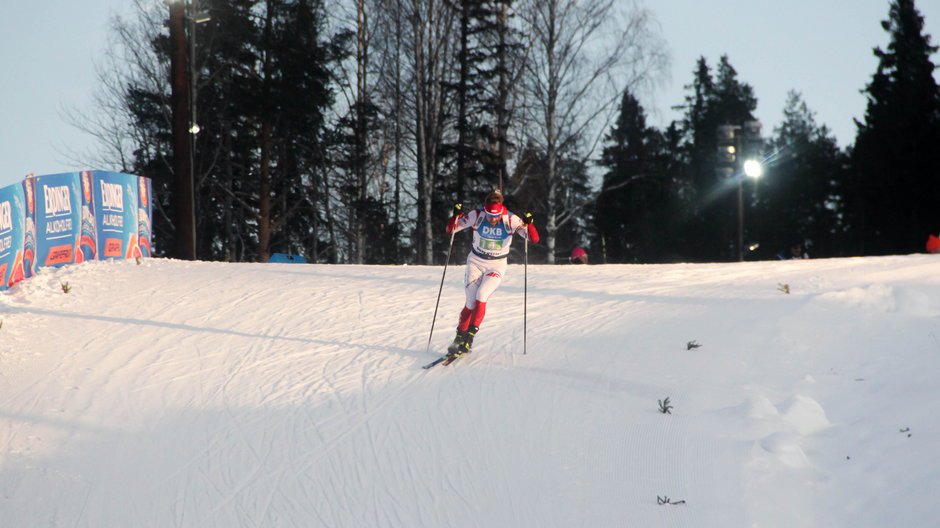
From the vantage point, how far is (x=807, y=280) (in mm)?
11820

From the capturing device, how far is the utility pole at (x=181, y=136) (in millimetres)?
17266

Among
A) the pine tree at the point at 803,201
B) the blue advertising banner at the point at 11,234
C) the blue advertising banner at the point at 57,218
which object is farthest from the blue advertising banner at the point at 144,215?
the pine tree at the point at 803,201

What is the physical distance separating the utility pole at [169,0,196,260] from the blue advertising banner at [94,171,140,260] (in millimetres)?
3126

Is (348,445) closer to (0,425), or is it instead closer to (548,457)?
(548,457)

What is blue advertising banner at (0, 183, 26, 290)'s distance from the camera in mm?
10688

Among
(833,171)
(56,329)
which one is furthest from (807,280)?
(833,171)

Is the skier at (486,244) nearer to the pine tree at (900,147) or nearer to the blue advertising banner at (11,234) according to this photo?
the blue advertising banner at (11,234)

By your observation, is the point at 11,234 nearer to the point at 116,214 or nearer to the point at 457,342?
the point at 116,214

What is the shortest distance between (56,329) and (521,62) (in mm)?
18605

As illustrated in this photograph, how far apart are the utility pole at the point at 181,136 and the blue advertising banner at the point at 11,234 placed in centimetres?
603

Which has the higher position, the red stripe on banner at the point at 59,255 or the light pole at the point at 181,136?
the light pole at the point at 181,136

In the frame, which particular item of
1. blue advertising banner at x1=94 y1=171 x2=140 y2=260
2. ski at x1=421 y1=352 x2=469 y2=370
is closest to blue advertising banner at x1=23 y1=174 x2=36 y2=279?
blue advertising banner at x1=94 y1=171 x2=140 y2=260

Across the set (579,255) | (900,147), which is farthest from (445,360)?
(900,147)

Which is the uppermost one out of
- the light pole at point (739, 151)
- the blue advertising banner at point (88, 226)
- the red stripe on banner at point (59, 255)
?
the light pole at point (739, 151)
